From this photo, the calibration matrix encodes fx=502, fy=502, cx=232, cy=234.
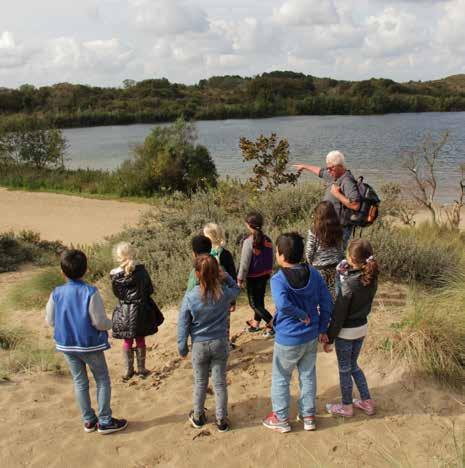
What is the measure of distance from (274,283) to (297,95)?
8342 centimetres

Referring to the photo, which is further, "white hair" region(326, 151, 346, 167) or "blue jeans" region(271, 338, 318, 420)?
"white hair" region(326, 151, 346, 167)

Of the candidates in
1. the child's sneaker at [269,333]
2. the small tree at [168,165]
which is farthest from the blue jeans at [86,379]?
the small tree at [168,165]

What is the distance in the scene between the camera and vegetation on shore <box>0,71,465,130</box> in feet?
209

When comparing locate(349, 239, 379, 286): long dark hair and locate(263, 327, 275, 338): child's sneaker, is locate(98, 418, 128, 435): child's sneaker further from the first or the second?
locate(349, 239, 379, 286): long dark hair

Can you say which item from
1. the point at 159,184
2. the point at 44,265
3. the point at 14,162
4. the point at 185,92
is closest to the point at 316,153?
the point at 159,184

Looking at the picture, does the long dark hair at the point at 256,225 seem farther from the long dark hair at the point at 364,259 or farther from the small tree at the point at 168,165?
the small tree at the point at 168,165

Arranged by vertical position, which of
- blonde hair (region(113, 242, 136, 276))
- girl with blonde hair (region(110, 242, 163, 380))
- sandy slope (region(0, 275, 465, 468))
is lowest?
sandy slope (region(0, 275, 465, 468))

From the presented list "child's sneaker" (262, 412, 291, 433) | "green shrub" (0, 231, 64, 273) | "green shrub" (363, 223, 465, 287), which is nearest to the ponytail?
"child's sneaker" (262, 412, 291, 433)

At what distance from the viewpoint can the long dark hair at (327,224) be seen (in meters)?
4.57

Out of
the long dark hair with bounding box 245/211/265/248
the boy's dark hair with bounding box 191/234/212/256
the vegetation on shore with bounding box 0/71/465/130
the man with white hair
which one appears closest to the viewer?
the boy's dark hair with bounding box 191/234/212/256

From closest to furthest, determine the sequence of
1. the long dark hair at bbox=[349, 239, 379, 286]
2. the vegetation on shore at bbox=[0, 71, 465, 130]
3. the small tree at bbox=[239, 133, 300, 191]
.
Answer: the long dark hair at bbox=[349, 239, 379, 286] < the small tree at bbox=[239, 133, 300, 191] < the vegetation on shore at bbox=[0, 71, 465, 130]

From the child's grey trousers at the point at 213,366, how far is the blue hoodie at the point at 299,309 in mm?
446

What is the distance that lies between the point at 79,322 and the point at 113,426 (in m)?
0.92

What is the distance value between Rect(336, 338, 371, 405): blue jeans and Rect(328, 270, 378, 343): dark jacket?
0.14 meters
